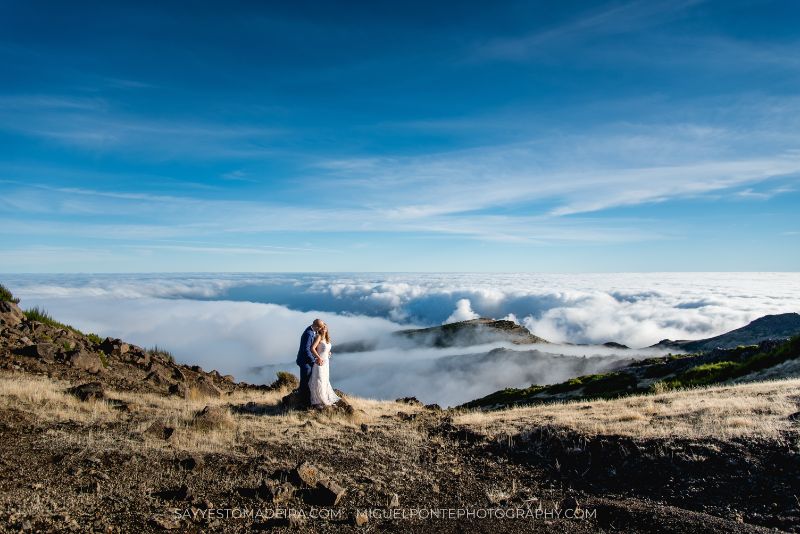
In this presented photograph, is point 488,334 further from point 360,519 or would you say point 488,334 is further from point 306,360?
point 360,519

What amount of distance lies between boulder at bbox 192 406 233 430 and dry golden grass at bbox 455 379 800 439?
647 centimetres

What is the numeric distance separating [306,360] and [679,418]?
10.2 meters

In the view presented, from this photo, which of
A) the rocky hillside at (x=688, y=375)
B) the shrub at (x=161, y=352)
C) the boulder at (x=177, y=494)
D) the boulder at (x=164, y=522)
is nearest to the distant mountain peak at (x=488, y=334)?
the rocky hillside at (x=688, y=375)

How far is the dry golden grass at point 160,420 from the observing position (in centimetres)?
1005

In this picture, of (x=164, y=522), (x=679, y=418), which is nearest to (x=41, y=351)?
(x=164, y=522)

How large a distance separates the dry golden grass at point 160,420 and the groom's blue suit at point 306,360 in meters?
0.78

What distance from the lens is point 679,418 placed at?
41.4ft

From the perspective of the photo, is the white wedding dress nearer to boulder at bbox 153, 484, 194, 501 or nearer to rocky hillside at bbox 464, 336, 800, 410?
boulder at bbox 153, 484, 194, 501

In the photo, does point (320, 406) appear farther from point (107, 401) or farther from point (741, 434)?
point (741, 434)

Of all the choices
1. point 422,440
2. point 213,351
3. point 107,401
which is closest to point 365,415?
point 422,440

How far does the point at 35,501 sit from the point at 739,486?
10.8m

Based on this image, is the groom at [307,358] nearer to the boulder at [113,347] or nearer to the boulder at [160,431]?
the boulder at [160,431]

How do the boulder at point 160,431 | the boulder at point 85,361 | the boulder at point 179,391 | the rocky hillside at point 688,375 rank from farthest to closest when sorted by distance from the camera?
the rocky hillside at point 688,375
the boulder at point 85,361
the boulder at point 179,391
the boulder at point 160,431

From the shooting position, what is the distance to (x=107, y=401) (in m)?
13.6
